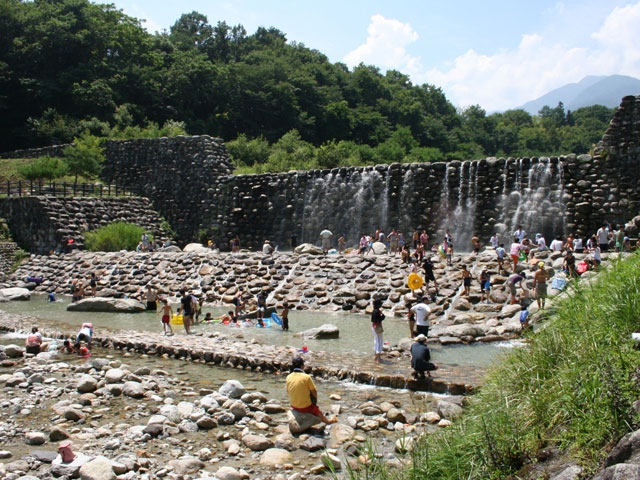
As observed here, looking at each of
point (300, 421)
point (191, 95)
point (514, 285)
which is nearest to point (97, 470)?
point (300, 421)

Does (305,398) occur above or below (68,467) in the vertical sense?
above

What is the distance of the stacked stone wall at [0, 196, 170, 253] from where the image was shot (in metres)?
31.5

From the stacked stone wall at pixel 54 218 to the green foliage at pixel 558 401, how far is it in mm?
28692

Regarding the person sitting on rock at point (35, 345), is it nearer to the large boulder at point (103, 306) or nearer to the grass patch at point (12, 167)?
the large boulder at point (103, 306)

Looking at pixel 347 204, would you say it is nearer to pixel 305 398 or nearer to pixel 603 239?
pixel 603 239

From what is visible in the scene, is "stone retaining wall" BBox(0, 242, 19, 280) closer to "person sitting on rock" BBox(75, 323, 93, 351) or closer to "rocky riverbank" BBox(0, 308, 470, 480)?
"person sitting on rock" BBox(75, 323, 93, 351)

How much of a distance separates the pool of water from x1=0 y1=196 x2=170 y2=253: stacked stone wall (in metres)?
8.10

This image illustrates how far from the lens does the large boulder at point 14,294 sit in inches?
967

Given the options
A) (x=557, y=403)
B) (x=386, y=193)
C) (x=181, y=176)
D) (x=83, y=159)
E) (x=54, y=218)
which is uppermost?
(x=83, y=159)

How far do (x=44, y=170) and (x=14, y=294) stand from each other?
1369cm

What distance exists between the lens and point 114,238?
31.6 m

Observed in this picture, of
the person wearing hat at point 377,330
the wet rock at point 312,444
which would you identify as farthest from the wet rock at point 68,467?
the person wearing hat at point 377,330

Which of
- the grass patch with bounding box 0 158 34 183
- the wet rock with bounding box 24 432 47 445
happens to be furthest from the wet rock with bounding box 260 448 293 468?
the grass patch with bounding box 0 158 34 183

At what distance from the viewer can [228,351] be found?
42.3 feet
